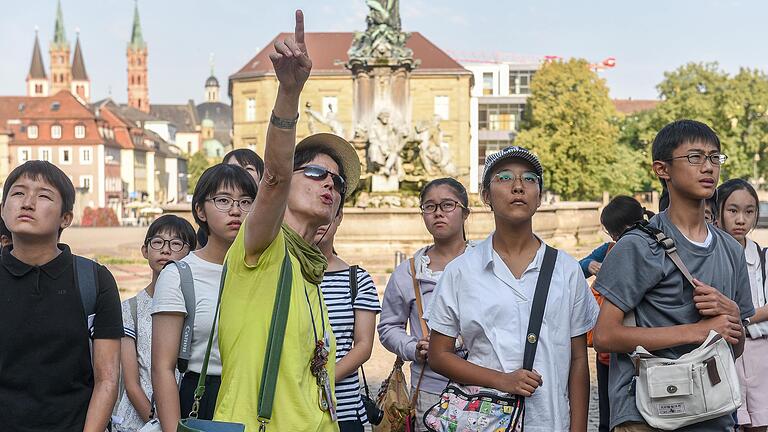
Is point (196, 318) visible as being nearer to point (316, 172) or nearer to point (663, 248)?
point (316, 172)

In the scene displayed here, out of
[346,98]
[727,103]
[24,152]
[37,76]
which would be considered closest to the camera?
[727,103]

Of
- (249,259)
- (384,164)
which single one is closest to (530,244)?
(249,259)

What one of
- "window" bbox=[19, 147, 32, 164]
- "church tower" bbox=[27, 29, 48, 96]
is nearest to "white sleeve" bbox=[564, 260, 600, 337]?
"window" bbox=[19, 147, 32, 164]

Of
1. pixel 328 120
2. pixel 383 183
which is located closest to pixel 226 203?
pixel 383 183

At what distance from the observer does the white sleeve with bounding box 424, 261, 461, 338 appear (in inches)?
159

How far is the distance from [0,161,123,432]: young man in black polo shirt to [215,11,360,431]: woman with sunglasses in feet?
2.53

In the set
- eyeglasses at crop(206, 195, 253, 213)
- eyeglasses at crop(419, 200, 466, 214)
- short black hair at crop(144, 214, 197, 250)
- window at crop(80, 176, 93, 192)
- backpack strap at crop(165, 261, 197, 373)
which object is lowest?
window at crop(80, 176, 93, 192)

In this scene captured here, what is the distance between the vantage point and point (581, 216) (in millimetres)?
28688

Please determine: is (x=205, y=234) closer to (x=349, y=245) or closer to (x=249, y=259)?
(x=249, y=259)

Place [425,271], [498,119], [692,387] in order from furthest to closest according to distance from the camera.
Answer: [498,119] < [425,271] < [692,387]

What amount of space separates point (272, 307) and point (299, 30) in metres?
0.91

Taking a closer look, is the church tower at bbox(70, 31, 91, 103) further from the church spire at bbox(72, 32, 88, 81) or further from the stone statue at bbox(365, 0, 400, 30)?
the stone statue at bbox(365, 0, 400, 30)

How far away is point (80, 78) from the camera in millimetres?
195375

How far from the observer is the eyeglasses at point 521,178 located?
407cm
